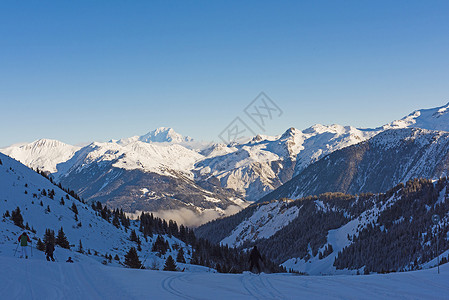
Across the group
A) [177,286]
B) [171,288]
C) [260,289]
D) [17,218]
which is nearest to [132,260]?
[17,218]

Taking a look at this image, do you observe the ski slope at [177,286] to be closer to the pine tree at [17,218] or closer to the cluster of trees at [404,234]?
the pine tree at [17,218]

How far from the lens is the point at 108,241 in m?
61.1

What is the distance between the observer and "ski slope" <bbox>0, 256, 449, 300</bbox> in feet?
58.5

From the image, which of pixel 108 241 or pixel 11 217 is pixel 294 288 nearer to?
pixel 11 217

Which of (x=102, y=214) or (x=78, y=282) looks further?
(x=102, y=214)

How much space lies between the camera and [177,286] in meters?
20.9

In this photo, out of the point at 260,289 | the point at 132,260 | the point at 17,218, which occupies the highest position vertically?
the point at 17,218

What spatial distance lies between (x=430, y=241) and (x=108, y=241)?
4589 inches

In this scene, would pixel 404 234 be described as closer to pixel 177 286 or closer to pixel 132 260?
pixel 132 260

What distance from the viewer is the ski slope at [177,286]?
58.5 feet

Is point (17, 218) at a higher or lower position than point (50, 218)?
higher

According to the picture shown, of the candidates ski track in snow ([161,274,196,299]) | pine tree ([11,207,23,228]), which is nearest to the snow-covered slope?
pine tree ([11,207,23,228])

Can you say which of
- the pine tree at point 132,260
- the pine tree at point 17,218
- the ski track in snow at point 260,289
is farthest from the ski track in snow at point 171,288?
the pine tree at point 17,218

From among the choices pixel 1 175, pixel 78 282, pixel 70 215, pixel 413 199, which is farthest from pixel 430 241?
Answer: pixel 78 282
